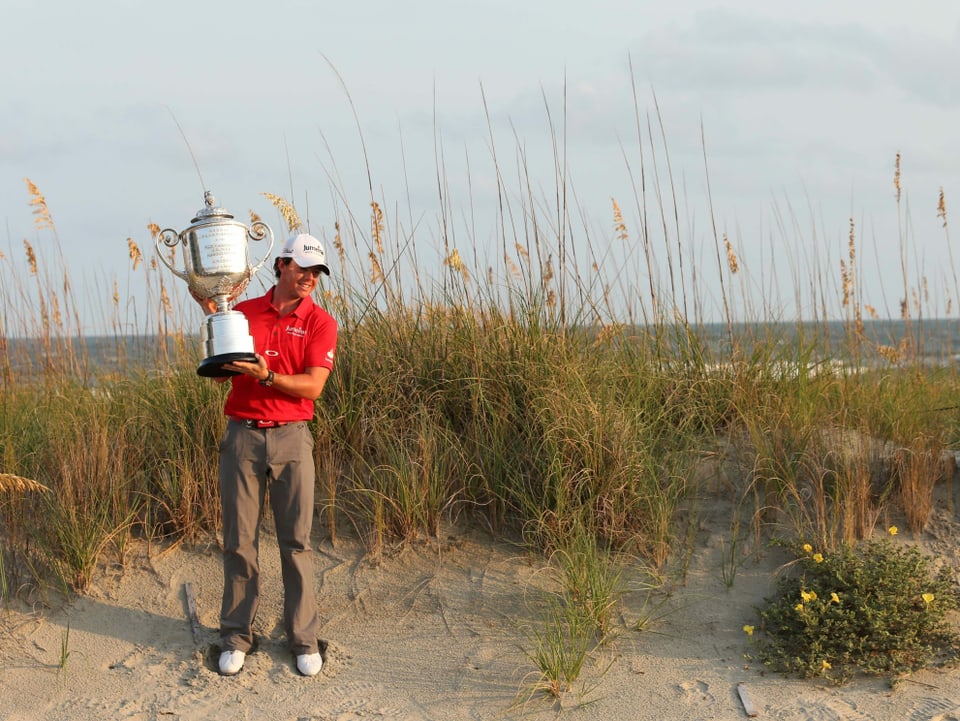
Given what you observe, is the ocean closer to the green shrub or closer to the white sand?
the white sand

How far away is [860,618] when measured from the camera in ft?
15.7

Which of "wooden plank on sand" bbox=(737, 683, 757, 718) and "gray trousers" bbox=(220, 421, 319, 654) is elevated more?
"gray trousers" bbox=(220, 421, 319, 654)

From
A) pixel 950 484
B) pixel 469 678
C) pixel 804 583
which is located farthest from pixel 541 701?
pixel 950 484

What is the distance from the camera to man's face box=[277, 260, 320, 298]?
4.55m

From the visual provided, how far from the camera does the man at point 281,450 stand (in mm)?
4543

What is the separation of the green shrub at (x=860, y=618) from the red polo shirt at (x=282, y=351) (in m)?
2.53

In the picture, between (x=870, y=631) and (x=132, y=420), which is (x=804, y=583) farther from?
(x=132, y=420)

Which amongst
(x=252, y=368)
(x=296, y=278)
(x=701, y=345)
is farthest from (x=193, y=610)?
(x=701, y=345)

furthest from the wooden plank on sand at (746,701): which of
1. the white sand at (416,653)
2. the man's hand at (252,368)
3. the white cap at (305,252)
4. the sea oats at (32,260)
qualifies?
the sea oats at (32,260)

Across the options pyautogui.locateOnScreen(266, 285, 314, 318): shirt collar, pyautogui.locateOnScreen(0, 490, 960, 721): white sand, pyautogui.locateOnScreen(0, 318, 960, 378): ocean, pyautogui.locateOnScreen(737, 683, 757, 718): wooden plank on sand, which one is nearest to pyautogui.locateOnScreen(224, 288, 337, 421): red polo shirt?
pyautogui.locateOnScreen(266, 285, 314, 318): shirt collar

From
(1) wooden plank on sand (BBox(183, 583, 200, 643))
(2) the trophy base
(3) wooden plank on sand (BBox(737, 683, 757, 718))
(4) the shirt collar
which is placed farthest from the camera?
(1) wooden plank on sand (BBox(183, 583, 200, 643))

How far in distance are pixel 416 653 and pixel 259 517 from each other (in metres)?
1.08

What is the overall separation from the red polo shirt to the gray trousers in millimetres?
90

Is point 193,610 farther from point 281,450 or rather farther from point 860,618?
point 860,618
